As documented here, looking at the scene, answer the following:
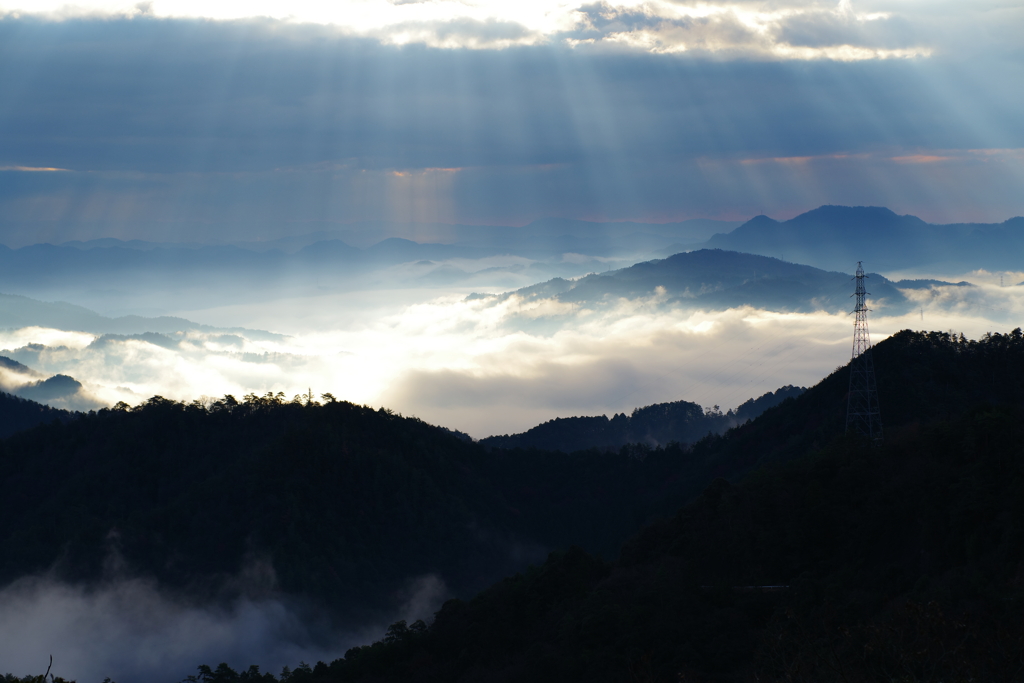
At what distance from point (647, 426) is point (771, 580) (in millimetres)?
129326

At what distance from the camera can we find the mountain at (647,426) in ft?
519

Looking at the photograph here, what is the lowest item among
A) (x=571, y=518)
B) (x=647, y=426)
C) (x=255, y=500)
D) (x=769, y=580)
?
(x=769, y=580)

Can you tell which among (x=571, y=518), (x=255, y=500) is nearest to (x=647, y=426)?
(x=571, y=518)

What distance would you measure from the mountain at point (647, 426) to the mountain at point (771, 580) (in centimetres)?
10517

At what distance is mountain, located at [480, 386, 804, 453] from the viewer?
158m

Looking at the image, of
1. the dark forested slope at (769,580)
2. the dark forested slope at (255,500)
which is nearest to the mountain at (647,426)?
the dark forested slope at (255,500)

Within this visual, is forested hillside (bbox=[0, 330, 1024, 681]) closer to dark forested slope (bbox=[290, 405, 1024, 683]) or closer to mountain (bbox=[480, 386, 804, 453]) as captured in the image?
dark forested slope (bbox=[290, 405, 1024, 683])

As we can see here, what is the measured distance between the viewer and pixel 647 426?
170m

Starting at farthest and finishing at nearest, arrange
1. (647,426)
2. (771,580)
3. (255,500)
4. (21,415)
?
1. (647,426)
2. (21,415)
3. (255,500)
4. (771,580)

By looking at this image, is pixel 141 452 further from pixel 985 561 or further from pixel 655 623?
pixel 985 561

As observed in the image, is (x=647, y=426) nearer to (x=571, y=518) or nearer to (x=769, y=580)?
(x=571, y=518)

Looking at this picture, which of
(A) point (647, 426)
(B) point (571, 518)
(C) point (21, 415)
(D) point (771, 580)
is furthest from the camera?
(A) point (647, 426)

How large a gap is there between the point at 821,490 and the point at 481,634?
20.4 metres

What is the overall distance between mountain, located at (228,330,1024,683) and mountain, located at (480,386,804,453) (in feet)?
345
